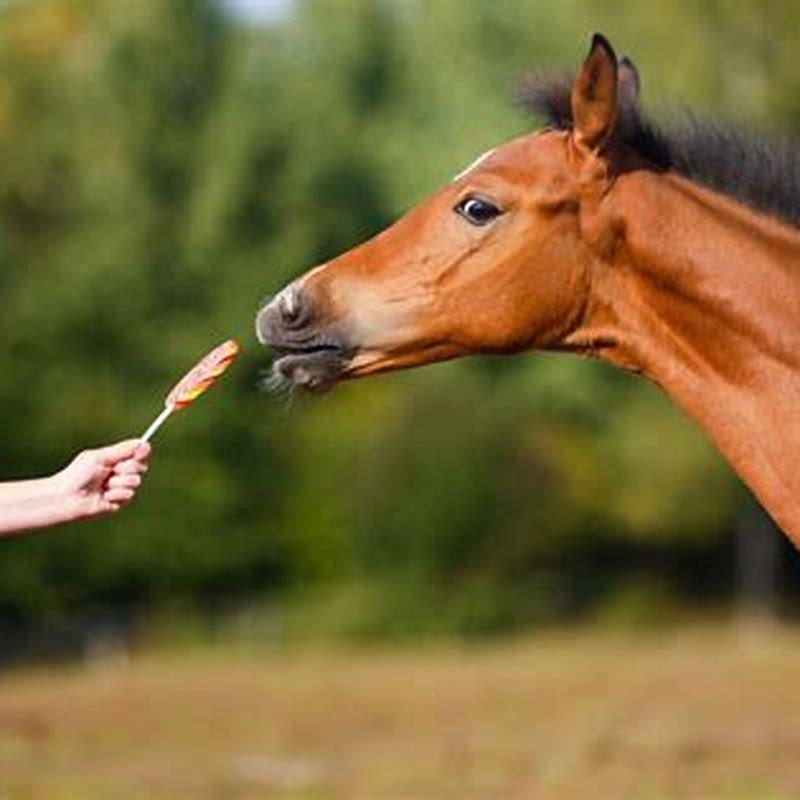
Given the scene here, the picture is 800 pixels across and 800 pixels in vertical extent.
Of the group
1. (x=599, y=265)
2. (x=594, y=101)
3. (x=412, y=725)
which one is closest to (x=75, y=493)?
(x=599, y=265)

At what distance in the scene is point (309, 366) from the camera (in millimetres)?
6992

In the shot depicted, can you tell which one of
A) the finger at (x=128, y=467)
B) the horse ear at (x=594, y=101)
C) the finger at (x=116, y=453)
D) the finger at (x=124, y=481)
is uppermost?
the horse ear at (x=594, y=101)

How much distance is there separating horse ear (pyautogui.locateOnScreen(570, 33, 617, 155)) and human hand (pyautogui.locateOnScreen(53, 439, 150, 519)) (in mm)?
1653

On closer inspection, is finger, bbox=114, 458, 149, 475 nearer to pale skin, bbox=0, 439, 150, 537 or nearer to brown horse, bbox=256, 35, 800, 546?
pale skin, bbox=0, 439, 150, 537

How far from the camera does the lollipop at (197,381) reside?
660 centimetres

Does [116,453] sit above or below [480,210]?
below

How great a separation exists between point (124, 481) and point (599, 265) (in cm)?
163

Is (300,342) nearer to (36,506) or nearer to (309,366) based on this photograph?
(309,366)

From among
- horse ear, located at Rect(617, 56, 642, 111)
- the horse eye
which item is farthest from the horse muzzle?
horse ear, located at Rect(617, 56, 642, 111)

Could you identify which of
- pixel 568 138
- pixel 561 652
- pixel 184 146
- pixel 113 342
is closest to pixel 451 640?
pixel 561 652

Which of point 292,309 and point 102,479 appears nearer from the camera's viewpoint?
point 102,479

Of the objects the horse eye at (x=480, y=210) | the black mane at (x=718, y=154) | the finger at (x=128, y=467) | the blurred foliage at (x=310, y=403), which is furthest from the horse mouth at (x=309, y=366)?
the blurred foliage at (x=310, y=403)

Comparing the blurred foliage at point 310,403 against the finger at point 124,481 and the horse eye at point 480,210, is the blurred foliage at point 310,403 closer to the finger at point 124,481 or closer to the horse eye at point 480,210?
the horse eye at point 480,210

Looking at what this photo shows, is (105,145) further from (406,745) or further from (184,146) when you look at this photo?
(406,745)
